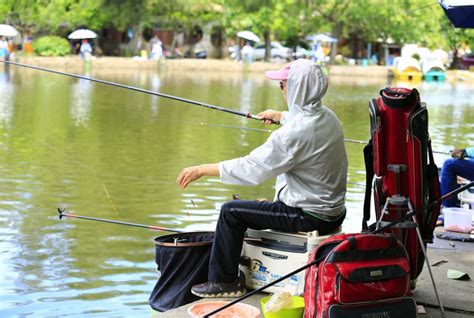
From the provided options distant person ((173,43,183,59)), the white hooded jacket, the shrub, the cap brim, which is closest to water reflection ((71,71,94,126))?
the cap brim

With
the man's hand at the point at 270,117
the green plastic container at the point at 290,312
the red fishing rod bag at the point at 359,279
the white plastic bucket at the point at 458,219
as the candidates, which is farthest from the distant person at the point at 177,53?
the red fishing rod bag at the point at 359,279

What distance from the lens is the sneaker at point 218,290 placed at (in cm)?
482

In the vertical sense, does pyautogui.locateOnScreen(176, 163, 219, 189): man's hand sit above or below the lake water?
above

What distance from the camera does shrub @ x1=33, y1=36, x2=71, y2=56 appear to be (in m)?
41.3

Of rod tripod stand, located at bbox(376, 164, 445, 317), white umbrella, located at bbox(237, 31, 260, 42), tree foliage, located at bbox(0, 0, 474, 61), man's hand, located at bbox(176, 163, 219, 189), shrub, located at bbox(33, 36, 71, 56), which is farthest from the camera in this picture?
white umbrella, located at bbox(237, 31, 260, 42)

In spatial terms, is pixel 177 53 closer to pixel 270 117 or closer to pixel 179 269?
pixel 270 117

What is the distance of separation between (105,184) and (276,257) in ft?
19.1

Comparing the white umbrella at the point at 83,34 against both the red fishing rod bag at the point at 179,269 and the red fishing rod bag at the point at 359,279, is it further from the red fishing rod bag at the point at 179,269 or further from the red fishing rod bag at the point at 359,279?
the red fishing rod bag at the point at 359,279

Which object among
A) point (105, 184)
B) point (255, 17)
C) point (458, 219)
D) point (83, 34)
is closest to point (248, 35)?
point (255, 17)

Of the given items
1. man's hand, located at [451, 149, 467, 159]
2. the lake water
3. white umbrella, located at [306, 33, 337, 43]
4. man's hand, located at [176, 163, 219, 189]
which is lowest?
the lake water

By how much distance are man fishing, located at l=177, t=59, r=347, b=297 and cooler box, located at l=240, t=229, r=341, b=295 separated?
0.26ft

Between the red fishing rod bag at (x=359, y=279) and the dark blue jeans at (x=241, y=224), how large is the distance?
55 cm

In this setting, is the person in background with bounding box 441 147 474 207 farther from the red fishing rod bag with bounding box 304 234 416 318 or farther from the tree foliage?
the tree foliage

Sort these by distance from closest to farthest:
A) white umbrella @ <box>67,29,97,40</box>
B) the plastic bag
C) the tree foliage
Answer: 1. the plastic bag
2. white umbrella @ <box>67,29,97,40</box>
3. the tree foliage
